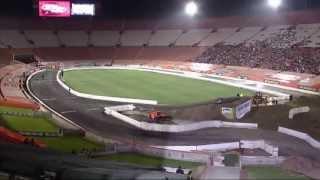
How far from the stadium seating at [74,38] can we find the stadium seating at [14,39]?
6692mm

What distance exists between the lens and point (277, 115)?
35594mm

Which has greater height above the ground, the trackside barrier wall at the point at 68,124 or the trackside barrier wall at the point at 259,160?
the trackside barrier wall at the point at 68,124

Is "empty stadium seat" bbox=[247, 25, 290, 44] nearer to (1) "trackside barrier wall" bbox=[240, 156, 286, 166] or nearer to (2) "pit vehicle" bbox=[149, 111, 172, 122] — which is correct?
(2) "pit vehicle" bbox=[149, 111, 172, 122]

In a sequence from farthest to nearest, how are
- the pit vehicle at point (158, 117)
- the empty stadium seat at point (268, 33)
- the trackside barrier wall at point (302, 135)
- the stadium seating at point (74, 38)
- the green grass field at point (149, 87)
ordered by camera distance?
the stadium seating at point (74, 38), the empty stadium seat at point (268, 33), the green grass field at point (149, 87), the pit vehicle at point (158, 117), the trackside barrier wall at point (302, 135)

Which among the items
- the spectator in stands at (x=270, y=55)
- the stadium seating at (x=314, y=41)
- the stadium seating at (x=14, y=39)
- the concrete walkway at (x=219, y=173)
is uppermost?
the stadium seating at (x=14, y=39)

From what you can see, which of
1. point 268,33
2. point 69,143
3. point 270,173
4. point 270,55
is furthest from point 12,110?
point 268,33

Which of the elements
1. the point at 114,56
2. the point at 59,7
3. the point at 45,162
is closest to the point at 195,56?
the point at 114,56

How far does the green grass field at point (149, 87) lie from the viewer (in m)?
45.8

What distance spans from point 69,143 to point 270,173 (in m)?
11.8

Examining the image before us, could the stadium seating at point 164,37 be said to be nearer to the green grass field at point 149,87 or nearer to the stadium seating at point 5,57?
the green grass field at point 149,87

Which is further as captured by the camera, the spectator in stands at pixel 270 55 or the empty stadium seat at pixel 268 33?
the empty stadium seat at pixel 268 33

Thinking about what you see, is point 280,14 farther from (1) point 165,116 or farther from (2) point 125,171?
(2) point 125,171

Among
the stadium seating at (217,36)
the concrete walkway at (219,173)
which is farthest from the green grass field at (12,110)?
the stadium seating at (217,36)

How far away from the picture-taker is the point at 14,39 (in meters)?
79.2
